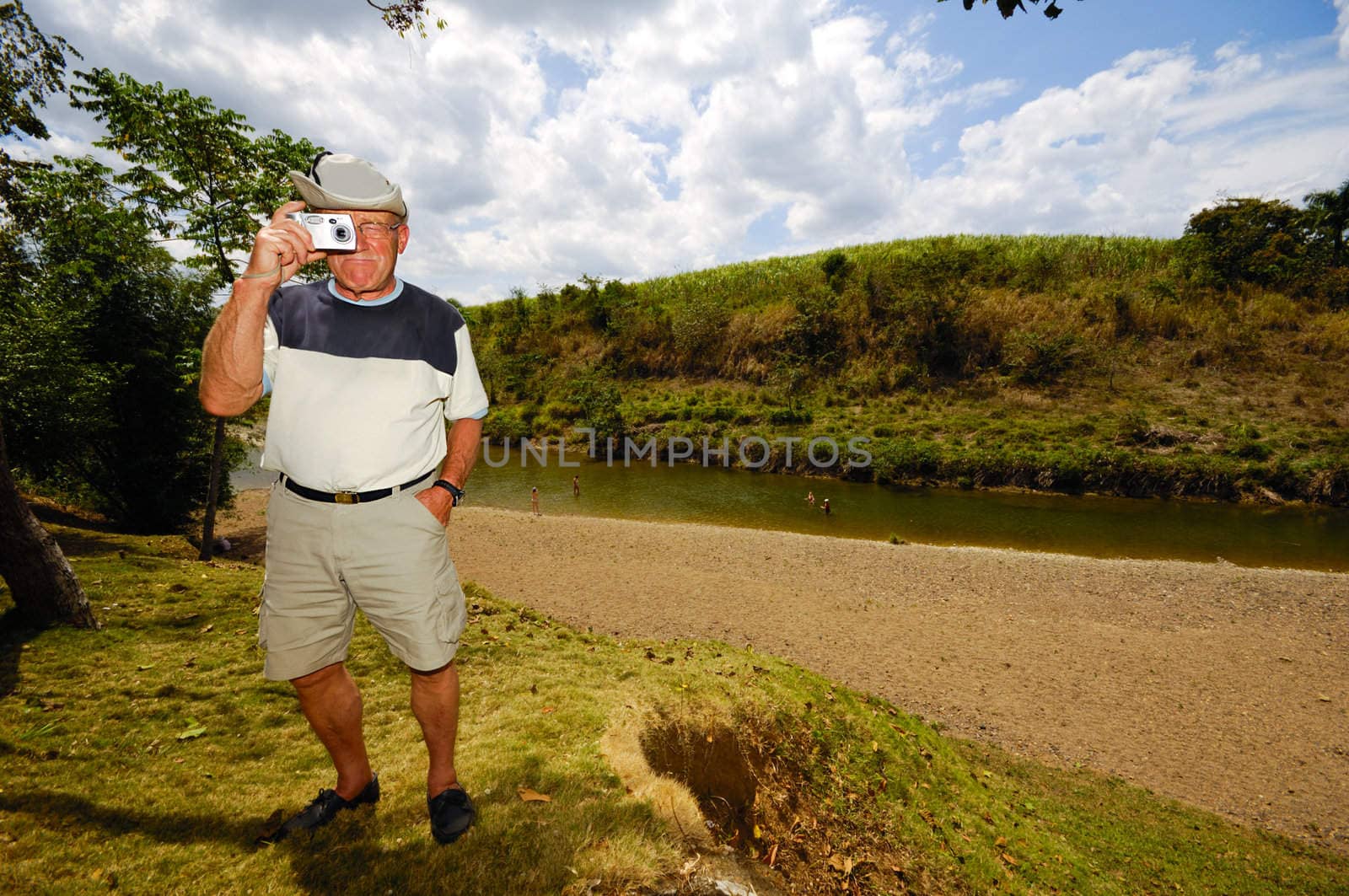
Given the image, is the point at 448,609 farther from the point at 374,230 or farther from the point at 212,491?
the point at 212,491

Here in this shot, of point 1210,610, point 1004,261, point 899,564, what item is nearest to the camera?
point 1210,610

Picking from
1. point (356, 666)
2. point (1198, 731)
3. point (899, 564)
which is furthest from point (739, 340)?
point (356, 666)

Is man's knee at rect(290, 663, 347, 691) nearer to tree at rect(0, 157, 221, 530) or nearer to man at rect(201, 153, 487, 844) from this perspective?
man at rect(201, 153, 487, 844)

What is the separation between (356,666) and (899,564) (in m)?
16.8

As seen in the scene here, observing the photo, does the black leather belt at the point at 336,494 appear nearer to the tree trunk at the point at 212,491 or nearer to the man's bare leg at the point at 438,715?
the man's bare leg at the point at 438,715

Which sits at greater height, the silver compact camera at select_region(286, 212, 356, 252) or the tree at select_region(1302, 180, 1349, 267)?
the tree at select_region(1302, 180, 1349, 267)

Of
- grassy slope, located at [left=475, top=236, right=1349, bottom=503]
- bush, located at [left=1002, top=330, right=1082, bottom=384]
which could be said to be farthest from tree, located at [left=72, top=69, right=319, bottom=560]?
bush, located at [left=1002, top=330, right=1082, bottom=384]

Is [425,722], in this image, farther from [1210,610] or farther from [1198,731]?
[1210,610]

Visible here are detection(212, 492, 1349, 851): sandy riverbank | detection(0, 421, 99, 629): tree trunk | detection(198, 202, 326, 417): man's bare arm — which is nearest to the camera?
detection(198, 202, 326, 417): man's bare arm

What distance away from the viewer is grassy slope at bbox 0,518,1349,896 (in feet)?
9.12

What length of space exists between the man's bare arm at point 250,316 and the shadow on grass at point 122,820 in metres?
2.39

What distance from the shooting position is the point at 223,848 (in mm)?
2766

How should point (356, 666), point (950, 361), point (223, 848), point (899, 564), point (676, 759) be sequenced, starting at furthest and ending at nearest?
1. point (950, 361)
2. point (899, 564)
3. point (356, 666)
4. point (676, 759)
5. point (223, 848)

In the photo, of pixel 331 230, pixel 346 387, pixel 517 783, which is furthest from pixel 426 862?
pixel 331 230
